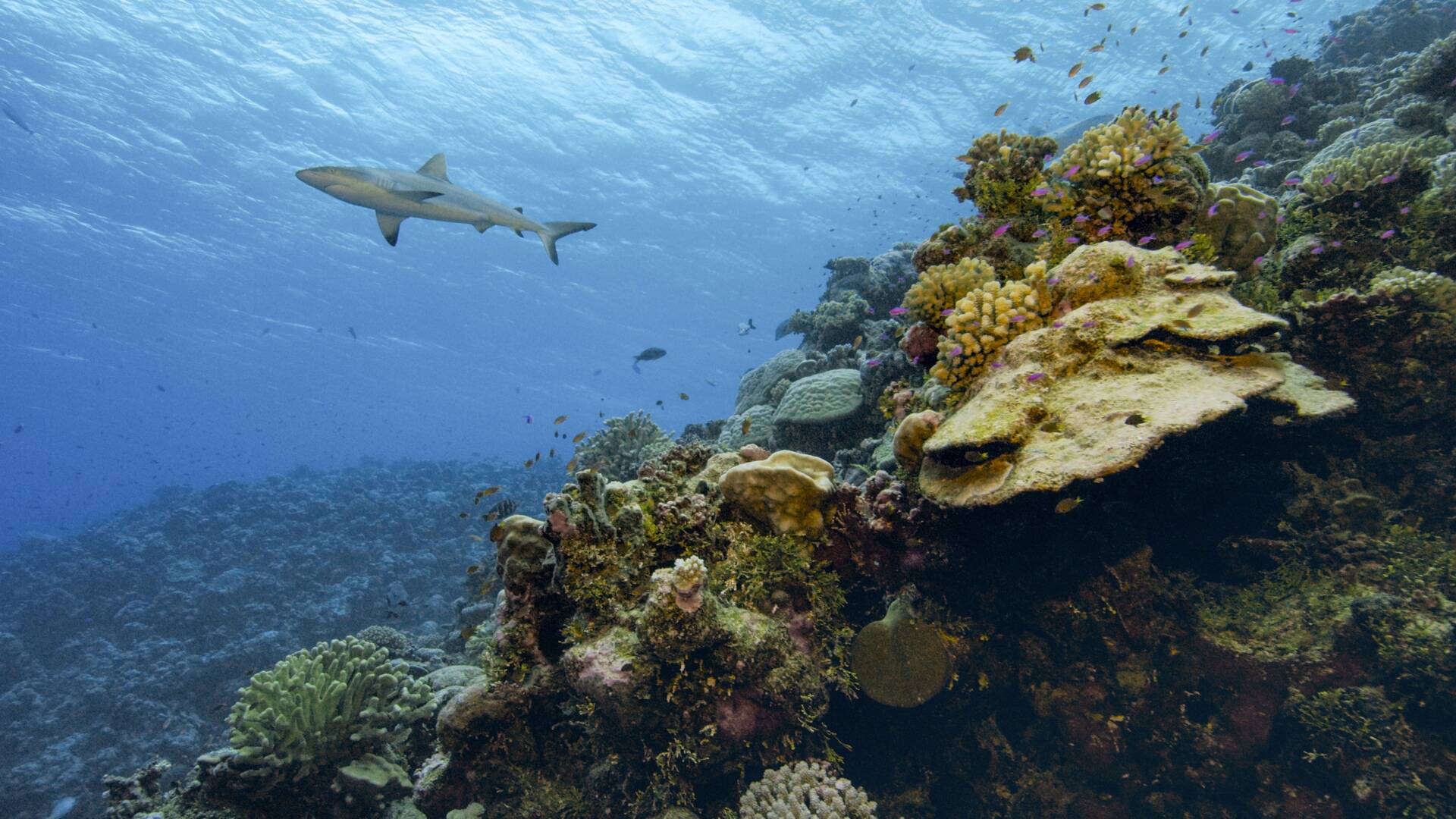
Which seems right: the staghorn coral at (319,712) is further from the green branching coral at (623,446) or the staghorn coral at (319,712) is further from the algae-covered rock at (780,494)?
the green branching coral at (623,446)

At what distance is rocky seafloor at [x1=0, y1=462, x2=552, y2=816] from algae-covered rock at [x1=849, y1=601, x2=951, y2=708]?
8.46 metres

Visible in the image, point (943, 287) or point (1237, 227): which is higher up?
point (1237, 227)

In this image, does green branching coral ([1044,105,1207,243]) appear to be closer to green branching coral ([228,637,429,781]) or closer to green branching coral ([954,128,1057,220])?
green branching coral ([954,128,1057,220])

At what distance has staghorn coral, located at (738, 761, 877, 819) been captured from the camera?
3.72m

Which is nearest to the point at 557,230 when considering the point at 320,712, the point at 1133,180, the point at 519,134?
the point at 320,712

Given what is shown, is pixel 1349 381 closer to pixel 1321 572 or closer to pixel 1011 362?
pixel 1321 572

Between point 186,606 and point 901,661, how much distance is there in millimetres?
21595

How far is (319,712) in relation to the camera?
469 centimetres

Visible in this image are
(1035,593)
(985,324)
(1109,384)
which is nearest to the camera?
(1109,384)

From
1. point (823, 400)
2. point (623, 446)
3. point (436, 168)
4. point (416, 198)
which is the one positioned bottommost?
point (623, 446)

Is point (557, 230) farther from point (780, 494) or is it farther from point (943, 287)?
point (943, 287)

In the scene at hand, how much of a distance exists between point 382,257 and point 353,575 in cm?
3307

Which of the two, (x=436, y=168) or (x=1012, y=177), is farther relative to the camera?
(x=436, y=168)

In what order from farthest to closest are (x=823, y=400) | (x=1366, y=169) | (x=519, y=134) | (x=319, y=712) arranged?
(x=519, y=134), (x=823, y=400), (x=1366, y=169), (x=319, y=712)
